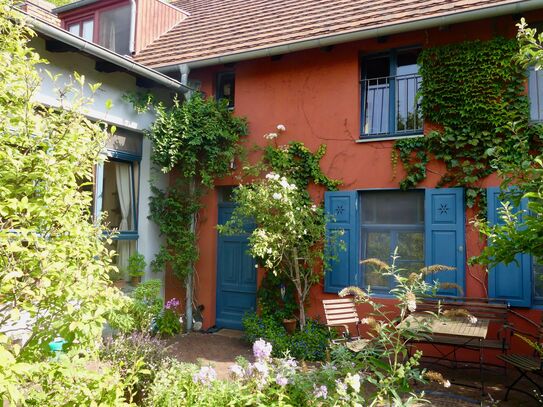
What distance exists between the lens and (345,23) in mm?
A: 7230

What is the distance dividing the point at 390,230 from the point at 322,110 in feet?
7.67

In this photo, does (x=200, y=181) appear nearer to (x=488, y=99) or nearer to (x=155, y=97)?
(x=155, y=97)

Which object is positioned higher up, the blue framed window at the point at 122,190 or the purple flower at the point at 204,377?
the blue framed window at the point at 122,190

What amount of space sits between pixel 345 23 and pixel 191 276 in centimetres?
521

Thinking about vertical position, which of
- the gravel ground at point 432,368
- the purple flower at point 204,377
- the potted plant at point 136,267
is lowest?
the gravel ground at point 432,368

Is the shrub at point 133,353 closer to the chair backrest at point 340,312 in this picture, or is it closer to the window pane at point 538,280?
the chair backrest at point 340,312

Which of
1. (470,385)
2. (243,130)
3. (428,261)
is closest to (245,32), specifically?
(243,130)

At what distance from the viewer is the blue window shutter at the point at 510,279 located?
583 cm

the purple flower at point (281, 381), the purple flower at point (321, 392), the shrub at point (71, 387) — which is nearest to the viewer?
the shrub at point (71, 387)

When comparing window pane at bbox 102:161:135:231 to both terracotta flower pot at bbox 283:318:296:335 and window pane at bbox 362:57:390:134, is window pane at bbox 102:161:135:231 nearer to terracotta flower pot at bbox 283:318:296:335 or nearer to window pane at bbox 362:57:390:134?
terracotta flower pot at bbox 283:318:296:335

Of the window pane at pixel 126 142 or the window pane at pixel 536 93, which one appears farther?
the window pane at pixel 126 142

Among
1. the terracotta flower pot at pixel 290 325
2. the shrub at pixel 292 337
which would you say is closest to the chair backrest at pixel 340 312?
the shrub at pixel 292 337

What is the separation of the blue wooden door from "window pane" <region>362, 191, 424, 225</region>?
7.62 feet

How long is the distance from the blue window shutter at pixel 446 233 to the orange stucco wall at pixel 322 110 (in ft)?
0.42
